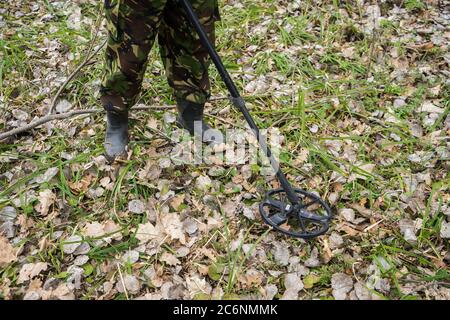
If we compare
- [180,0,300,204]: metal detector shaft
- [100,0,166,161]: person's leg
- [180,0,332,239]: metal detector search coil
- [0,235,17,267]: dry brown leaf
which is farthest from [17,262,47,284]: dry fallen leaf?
[180,0,300,204]: metal detector shaft

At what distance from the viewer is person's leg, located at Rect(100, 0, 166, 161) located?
2285mm

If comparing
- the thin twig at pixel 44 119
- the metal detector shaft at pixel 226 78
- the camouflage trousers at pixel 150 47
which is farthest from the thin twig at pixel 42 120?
the metal detector shaft at pixel 226 78

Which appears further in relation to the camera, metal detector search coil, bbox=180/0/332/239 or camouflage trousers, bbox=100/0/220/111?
metal detector search coil, bbox=180/0/332/239

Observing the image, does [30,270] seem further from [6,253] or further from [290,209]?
[290,209]

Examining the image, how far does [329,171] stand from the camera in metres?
2.96

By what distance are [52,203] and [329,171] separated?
198cm

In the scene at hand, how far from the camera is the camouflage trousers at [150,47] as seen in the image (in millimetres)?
2318

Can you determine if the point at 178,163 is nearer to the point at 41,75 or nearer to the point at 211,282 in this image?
the point at 211,282

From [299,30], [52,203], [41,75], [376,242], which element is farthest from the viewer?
[299,30]

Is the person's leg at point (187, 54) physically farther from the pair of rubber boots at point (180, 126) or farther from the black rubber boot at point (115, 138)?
the black rubber boot at point (115, 138)

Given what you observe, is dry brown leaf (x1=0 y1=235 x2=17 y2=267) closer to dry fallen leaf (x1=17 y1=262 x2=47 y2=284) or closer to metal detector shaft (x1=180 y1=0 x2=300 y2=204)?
dry fallen leaf (x1=17 y1=262 x2=47 y2=284)
